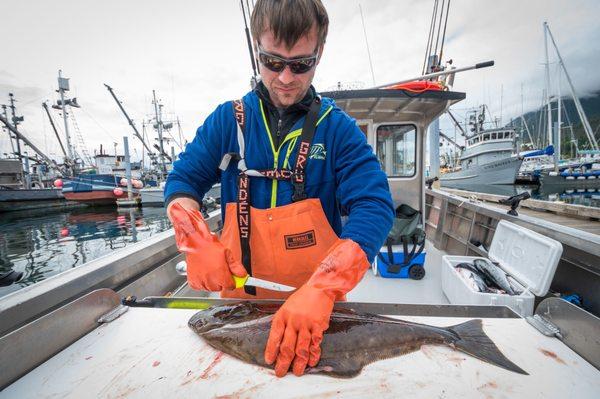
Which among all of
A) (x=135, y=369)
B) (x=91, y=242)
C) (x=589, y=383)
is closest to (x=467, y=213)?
(x=589, y=383)

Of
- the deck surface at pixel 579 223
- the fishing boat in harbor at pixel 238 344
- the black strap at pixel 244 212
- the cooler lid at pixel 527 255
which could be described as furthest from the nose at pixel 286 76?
the deck surface at pixel 579 223

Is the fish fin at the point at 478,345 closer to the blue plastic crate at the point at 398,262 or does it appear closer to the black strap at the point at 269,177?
the black strap at the point at 269,177

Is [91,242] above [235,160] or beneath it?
beneath

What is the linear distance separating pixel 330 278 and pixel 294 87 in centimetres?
111

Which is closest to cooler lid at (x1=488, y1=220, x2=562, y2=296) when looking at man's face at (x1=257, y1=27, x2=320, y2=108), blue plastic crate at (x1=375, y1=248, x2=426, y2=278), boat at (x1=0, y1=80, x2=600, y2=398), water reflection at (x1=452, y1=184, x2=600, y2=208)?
boat at (x1=0, y1=80, x2=600, y2=398)

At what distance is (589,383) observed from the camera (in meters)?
1.14

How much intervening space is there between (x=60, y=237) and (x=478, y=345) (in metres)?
17.9

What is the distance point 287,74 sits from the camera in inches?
62.9

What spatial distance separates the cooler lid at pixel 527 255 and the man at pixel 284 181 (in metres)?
1.98

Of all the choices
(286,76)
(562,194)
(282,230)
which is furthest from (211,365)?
(562,194)

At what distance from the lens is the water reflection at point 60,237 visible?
9633 mm

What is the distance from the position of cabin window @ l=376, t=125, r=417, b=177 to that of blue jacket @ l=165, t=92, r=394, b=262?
13.2ft

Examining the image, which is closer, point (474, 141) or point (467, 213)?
point (467, 213)

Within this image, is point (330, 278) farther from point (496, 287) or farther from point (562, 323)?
point (496, 287)
